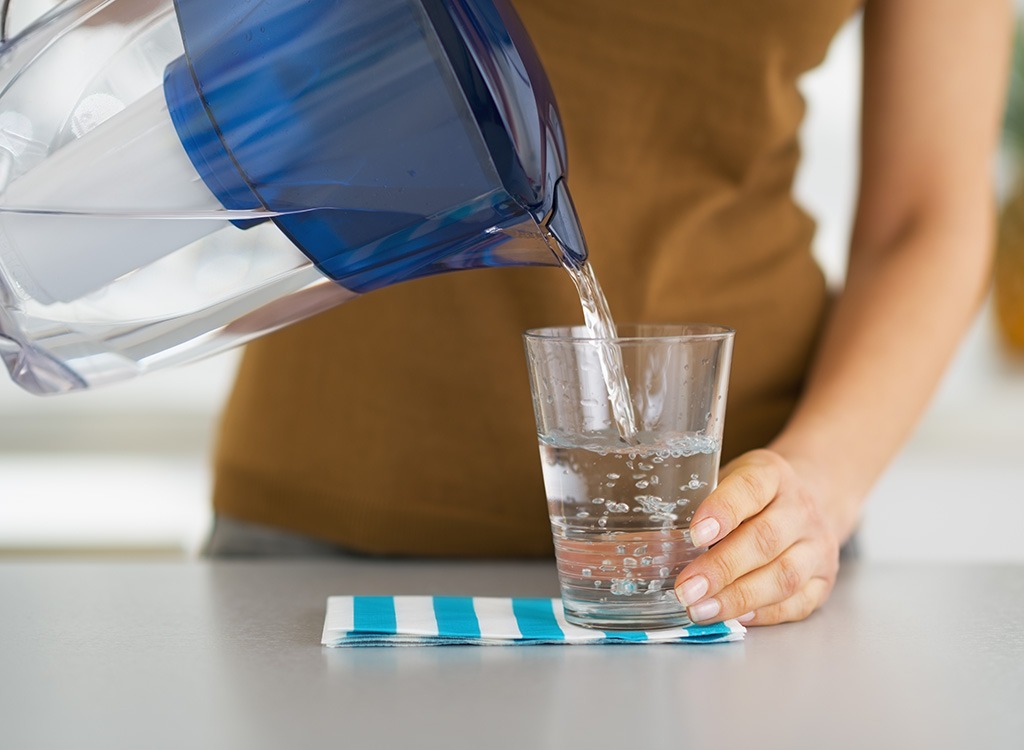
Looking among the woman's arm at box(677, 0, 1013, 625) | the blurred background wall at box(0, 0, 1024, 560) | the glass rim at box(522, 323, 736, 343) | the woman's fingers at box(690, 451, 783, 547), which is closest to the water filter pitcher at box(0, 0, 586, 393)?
the glass rim at box(522, 323, 736, 343)

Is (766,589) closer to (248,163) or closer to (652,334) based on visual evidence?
(652,334)

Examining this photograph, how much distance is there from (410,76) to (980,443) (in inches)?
75.5

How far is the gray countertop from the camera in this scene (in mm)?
558

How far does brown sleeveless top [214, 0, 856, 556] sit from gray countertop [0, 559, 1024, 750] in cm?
23

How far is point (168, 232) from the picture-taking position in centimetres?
68

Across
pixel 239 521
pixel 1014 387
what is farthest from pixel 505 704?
pixel 1014 387

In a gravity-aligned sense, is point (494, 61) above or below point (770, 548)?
above

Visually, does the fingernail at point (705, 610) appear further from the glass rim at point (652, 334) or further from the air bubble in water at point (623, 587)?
the glass rim at point (652, 334)

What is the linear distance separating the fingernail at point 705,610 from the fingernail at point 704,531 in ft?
0.12

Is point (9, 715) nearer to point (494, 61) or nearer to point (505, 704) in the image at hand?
point (505, 704)

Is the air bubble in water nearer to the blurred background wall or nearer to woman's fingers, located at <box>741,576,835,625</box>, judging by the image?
woman's fingers, located at <box>741,576,835,625</box>

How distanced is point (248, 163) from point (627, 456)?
0.25m

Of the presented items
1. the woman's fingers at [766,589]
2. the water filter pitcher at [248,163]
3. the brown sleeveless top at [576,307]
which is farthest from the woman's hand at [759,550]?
the brown sleeveless top at [576,307]

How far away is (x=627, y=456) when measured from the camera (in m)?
0.69
